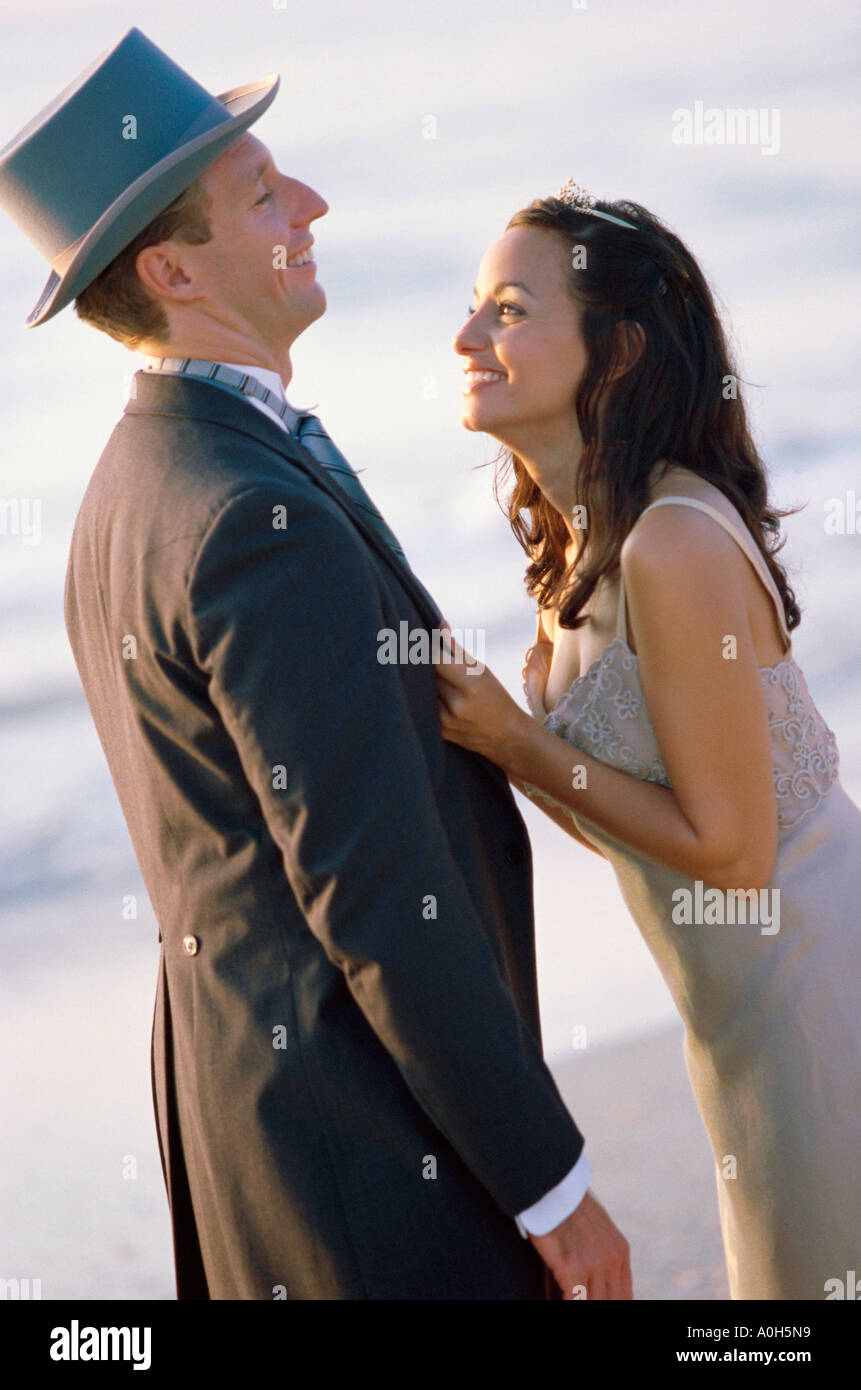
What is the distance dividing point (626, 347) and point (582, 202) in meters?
0.29

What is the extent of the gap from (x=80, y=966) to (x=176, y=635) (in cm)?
433

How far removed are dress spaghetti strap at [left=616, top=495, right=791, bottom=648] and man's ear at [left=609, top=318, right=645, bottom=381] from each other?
0.30 meters

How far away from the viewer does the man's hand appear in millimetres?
1915

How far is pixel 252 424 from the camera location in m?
2.03

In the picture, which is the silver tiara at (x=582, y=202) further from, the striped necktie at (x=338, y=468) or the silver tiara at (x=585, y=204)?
the striped necktie at (x=338, y=468)

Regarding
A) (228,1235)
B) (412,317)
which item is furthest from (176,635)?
(412,317)

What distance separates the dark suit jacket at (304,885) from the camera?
71.6 inches

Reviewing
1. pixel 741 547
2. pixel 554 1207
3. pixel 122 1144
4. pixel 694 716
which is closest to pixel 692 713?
pixel 694 716

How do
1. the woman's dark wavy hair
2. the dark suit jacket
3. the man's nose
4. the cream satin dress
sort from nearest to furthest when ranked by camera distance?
the dark suit jacket → the man's nose → the cream satin dress → the woman's dark wavy hair

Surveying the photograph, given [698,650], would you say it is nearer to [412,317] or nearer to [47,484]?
[47,484]

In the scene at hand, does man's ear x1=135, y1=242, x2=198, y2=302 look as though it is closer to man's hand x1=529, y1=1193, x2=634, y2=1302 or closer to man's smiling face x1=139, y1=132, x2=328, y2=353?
man's smiling face x1=139, y1=132, x2=328, y2=353

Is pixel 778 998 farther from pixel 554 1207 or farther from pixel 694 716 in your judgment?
pixel 554 1207

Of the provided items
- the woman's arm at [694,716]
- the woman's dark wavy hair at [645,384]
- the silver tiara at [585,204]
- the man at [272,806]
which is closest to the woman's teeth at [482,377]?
the woman's dark wavy hair at [645,384]

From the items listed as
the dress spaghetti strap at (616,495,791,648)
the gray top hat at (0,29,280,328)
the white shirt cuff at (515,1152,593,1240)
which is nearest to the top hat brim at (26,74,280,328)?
the gray top hat at (0,29,280,328)
